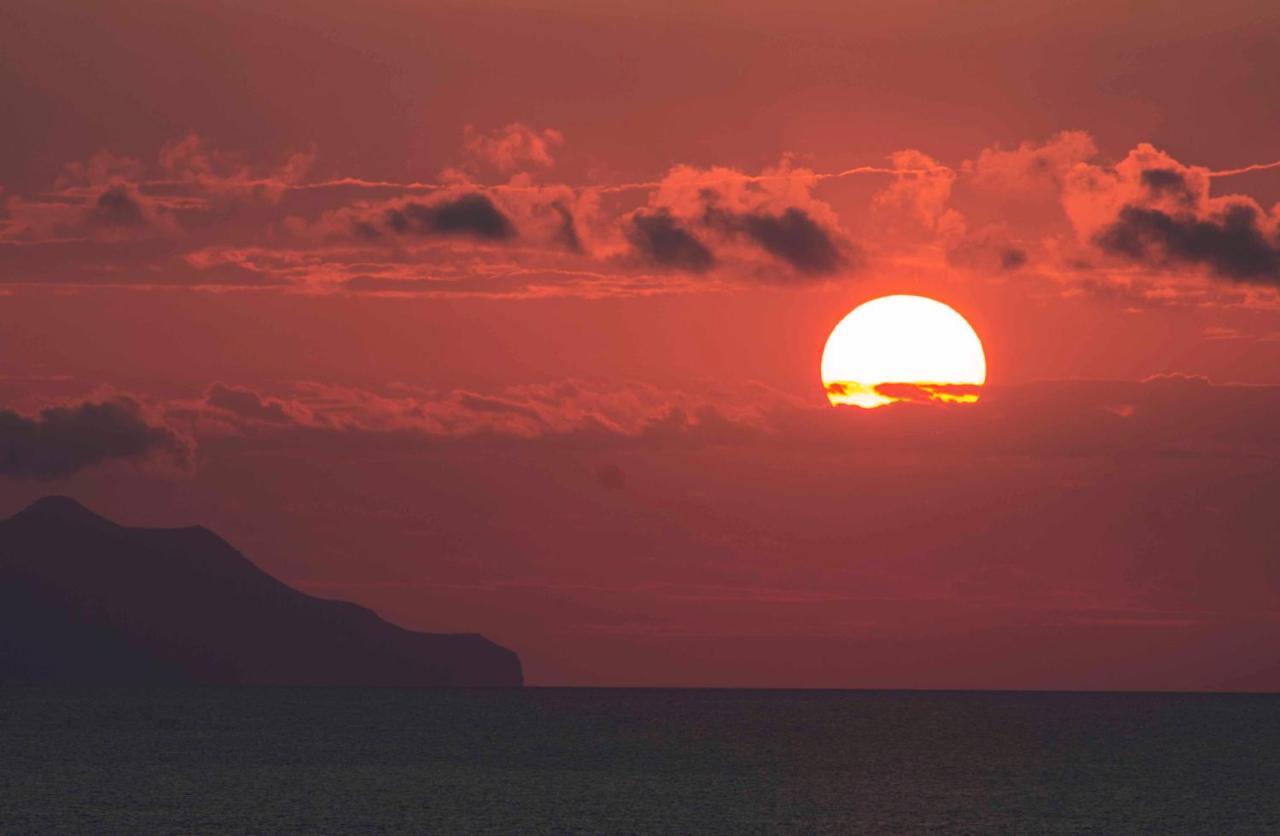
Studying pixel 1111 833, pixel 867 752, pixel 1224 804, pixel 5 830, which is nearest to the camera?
pixel 5 830

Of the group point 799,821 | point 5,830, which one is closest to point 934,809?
point 799,821

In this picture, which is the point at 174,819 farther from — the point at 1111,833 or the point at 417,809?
the point at 1111,833

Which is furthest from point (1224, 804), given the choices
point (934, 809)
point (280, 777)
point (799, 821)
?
point (280, 777)

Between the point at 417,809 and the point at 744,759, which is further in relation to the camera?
the point at 744,759

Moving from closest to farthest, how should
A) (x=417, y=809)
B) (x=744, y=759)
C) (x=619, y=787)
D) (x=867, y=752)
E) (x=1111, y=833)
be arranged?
(x=1111, y=833)
(x=417, y=809)
(x=619, y=787)
(x=744, y=759)
(x=867, y=752)

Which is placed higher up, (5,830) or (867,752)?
(867,752)

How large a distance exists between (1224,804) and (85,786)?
82704 millimetres

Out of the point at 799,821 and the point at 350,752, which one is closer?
the point at 799,821

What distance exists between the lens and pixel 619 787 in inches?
5600

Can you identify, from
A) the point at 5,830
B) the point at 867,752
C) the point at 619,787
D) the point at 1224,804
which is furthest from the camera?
the point at 867,752

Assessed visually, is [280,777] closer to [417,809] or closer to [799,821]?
[417,809]

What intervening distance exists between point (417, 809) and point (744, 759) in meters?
66.7

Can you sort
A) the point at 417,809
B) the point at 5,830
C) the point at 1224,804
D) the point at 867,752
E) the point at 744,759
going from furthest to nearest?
the point at 867,752, the point at 744,759, the point at 1224,804, the point at 417,809, the point at 5,830

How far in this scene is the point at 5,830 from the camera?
101m
